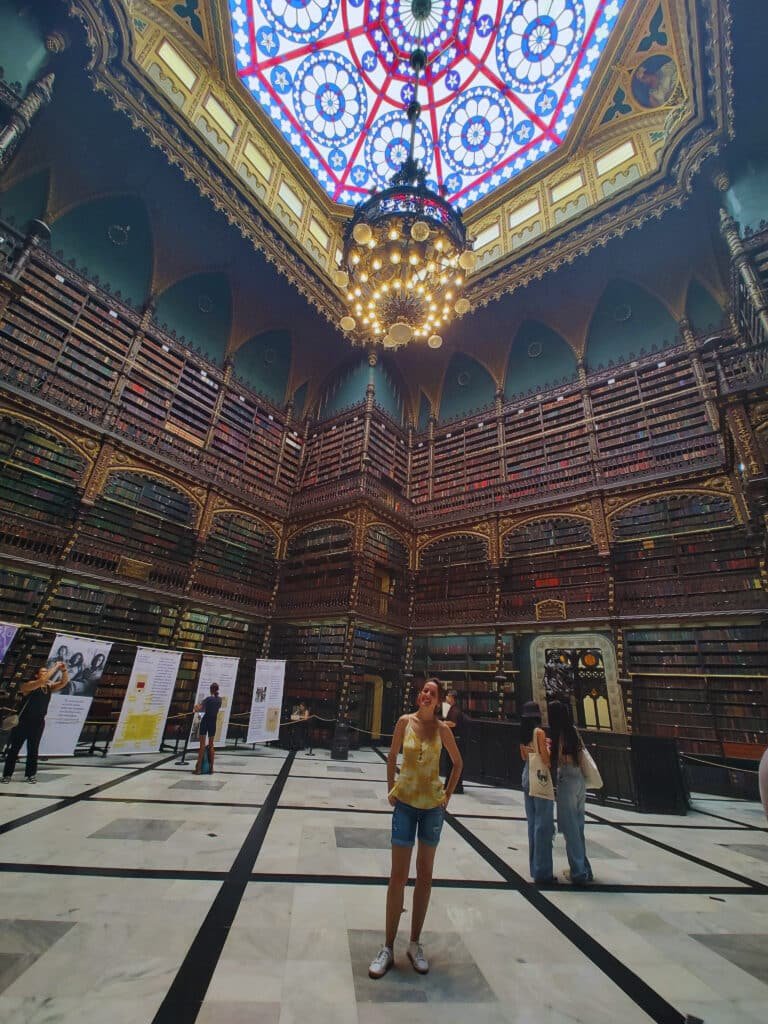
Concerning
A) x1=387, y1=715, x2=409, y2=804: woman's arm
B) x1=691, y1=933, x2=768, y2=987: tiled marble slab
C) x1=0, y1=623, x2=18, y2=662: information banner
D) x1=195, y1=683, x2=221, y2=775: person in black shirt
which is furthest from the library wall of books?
x1=387, y1=715, x2=409, y2=804: woman's arm

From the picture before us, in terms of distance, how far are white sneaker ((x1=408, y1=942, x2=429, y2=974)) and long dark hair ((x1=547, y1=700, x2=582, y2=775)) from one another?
1.62 metres

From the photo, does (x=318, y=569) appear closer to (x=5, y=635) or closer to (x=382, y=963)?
(x=5, y=635)

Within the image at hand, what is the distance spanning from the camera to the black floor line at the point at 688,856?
311 centimetres

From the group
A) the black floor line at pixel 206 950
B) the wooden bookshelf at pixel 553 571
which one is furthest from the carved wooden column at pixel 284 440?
the black floor line at pixel 206 950

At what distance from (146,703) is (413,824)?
21.7 ft

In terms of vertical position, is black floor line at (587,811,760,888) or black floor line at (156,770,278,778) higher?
black floor line at (587,811,760,888)

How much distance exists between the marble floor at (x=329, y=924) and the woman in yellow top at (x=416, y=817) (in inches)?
4.5

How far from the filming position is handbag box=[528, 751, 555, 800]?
2.89m

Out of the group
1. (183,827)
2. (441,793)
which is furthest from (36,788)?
(441,793)

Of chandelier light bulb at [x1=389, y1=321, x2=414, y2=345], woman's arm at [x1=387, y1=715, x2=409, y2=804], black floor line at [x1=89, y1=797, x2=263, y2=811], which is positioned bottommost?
black floor line at [x1=89, y1=797, x2=263, y2=811]

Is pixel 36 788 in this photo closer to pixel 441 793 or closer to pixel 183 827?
pixel 183 827

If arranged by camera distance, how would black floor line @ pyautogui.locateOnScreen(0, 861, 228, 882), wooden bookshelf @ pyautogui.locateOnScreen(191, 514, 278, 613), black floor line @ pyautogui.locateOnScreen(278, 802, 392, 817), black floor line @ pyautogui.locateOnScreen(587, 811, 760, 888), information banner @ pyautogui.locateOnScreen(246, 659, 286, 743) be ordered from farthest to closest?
wooden bookshelf @ pyautogui.locateOnScreen(191, 514, 278, 613), information banner @ pyautogui.locateOnScreen(246, 659, 286, 743), black floor line @ pyautogui.locateOnScreen(278, 802, 392, 817), black floor line @ pyautogui.locateOnScreen(587, 811, 760, 888), black floor line @ pyautogui.locateOnScreen(0, 861, 228, 882)

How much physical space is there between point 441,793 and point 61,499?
10.1 meters

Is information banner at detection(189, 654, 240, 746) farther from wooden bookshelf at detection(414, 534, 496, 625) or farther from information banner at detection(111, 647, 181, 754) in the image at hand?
wooden bookshelf at detection(414, 534, 496, 625)
